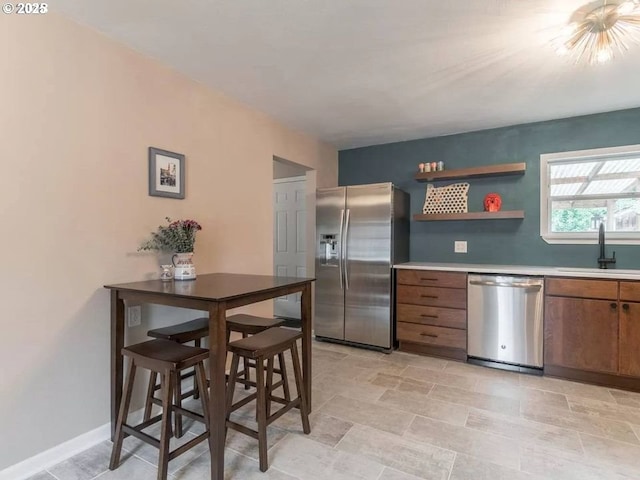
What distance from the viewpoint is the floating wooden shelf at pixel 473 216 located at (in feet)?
11.0

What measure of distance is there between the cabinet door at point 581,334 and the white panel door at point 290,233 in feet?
9.19

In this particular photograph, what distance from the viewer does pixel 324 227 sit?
3787 mm

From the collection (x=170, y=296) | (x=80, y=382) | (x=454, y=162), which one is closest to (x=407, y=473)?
A: (x=170, y=296)

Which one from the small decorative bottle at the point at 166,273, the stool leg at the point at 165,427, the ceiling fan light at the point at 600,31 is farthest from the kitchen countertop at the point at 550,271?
the stool leg at the point at 165,427

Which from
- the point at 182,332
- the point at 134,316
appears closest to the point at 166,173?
the point at 134,316

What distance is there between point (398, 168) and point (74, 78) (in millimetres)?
3226

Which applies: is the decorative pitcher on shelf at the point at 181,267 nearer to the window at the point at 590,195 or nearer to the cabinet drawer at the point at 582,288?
the cabinet drawer at the point at 582,288

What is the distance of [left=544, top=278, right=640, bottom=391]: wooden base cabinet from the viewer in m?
2.59

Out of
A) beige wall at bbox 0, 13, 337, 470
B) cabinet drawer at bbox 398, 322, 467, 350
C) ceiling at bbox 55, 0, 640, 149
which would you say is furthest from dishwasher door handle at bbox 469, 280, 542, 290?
beige wall at bbox 0, 13, 337, 470

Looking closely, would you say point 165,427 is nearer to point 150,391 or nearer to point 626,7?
point 150,391

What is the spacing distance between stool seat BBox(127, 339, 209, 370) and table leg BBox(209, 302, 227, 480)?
16 cm

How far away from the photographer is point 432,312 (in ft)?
11.0

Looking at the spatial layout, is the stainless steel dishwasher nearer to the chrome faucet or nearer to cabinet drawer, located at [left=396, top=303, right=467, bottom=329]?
cabinet drawer, located at [left=396, top=303, right=467, bottom=329]

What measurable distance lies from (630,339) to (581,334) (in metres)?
0.30
